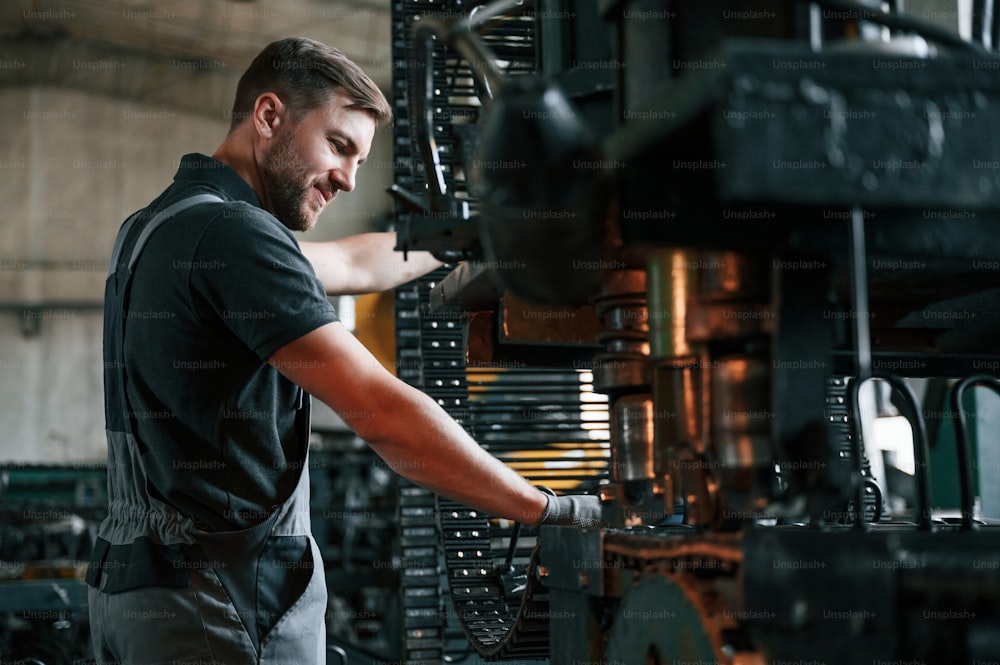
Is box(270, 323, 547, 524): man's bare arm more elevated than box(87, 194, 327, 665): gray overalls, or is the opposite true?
box(270, 323, 547, 524): man's bare arm

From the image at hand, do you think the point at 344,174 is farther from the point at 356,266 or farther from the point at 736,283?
the point at 736,283

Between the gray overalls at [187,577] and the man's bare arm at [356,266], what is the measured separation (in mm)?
797

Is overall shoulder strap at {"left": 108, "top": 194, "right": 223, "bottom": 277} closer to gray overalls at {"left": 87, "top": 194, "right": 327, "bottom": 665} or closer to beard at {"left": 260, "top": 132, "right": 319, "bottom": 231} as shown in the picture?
gray overalls at {"left": 87, "top": 194, "right": 327, "bottom": 665}

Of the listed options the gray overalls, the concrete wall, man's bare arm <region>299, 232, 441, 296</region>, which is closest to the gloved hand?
the gray overalls

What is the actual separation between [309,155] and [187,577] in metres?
0.90

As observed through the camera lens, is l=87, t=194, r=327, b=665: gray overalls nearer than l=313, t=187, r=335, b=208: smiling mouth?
Yes

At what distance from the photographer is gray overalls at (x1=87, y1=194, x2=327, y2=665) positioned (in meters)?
1.61

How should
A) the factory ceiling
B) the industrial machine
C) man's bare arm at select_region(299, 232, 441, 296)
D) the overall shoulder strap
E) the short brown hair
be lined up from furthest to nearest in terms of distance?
the factory ceiling, man's bare arm at select_region(299, 232, 441, 296), the short brown hair, the overall shoulder strap, the industrial machine

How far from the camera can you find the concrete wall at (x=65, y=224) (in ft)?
41.9

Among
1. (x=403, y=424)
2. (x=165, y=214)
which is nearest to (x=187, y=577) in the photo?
(x=403, y=424)

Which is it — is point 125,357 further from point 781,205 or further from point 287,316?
point 781,205

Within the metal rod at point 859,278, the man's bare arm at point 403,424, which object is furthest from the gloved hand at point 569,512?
the metal rod at point 859,278

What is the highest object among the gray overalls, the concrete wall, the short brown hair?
the concrete wall

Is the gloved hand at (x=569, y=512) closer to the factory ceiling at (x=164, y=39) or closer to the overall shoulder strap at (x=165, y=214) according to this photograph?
the overall shoulder strap at (x=165, y=214)
